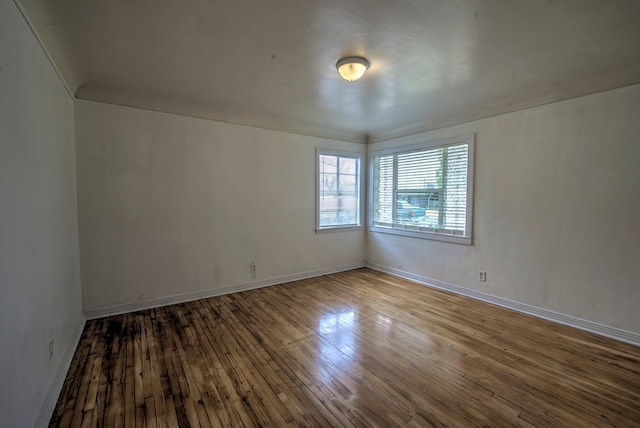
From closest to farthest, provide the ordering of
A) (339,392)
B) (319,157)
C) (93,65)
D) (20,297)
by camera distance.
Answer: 1. (20,297)
2. (339,392)
3. (93,65)
4. (319,157)

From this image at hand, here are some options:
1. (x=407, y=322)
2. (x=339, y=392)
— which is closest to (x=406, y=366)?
(x=339, y=392)

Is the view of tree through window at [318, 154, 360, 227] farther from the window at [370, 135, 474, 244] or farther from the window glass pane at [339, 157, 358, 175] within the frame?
the window at [370, 135, 474, 244]

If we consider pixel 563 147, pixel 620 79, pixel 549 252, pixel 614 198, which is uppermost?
pixel 620 79

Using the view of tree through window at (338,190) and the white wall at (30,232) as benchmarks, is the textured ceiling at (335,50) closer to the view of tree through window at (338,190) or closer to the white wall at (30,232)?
the white wall at (30,232)

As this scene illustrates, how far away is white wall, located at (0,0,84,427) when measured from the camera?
4.66ft

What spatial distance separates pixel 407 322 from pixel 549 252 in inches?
69.6

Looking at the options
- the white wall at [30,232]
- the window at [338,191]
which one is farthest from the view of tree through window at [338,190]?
the white wall at [30,232]

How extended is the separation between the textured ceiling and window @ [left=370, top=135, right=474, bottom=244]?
716 mm

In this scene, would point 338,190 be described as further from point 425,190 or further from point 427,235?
point 427,235

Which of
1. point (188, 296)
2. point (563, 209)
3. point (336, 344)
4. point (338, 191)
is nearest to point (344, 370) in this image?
point (336, 344)

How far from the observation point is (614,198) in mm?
2812

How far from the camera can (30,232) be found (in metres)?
1.73

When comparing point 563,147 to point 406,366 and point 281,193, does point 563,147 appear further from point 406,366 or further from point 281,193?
point 281,193

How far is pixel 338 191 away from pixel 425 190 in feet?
4.85
